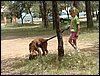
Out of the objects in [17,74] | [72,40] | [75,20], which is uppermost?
[75,20]

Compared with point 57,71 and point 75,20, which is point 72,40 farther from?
point 57,71

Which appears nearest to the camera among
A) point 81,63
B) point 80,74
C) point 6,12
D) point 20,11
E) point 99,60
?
point 80,74

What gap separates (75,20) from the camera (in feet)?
28.0

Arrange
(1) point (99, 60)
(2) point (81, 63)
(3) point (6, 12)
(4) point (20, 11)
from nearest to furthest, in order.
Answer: (2) point (81, 63) → (1) point (99, 60) → (4) point (20, 11) → (3) point (6, 12)

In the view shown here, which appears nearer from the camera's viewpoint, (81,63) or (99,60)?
(81,63)

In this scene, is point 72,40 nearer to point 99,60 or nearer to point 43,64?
point 99,60

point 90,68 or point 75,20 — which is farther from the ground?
point 75,20

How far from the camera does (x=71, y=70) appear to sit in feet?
22.0

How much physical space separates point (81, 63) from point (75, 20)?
174 centimetres

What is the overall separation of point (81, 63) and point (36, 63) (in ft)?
3.61

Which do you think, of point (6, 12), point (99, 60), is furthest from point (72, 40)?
point (6, 12)

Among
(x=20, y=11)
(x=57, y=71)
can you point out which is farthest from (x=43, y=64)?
(x=20, y=11)

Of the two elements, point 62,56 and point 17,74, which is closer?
point 17,74

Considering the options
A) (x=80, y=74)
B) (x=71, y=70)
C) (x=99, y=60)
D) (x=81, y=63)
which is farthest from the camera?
(x=99, y=60)
